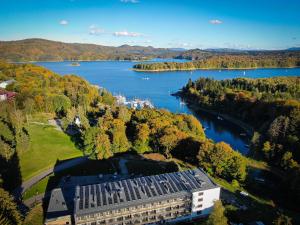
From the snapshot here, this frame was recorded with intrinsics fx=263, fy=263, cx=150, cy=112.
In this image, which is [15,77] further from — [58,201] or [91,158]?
[58,201]

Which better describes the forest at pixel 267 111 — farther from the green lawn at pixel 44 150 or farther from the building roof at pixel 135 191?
the green lawn at pixel 44 150

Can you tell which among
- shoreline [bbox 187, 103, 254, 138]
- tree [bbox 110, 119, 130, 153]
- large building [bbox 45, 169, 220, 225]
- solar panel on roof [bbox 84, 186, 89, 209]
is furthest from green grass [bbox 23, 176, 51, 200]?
shoreline [bbox 187, 103, 254, 138]

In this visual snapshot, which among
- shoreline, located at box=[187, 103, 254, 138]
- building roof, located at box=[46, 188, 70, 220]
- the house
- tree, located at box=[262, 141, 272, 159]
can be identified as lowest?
shoreline, located at box=[187, 103, 254, 138]

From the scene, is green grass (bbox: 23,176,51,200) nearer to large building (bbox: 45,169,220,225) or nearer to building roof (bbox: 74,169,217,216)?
large building (bbox: 45,169,220,225)

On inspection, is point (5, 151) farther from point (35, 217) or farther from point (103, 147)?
point (35, 217)

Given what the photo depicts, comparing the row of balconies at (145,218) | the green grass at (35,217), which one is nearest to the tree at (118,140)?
the green grass at (35,217)

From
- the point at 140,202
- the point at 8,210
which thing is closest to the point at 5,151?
the point at 8,210

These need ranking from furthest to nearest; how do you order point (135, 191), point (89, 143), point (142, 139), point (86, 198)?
1. point (142, 139)
2. point (89, 143)
3. point (135, 191)
4. point (86, 198)
